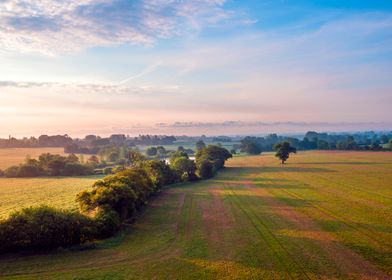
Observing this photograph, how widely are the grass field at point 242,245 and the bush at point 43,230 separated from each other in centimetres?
180

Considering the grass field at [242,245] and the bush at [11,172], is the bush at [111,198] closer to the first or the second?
the grass field at [242,245]

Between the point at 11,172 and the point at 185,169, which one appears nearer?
the point at 185,169

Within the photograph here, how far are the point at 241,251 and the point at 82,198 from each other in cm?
2449

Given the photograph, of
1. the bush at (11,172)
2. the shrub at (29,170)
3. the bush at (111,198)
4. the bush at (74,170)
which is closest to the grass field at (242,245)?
the bush at (111,198)

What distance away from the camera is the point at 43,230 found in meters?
29.9

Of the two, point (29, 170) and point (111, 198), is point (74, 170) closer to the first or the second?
point (29, 170)

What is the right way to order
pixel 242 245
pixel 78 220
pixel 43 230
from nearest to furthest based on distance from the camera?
pixel 43 230
pixel 242 245
pixel 78 220

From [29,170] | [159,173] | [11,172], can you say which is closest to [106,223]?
[159,173]

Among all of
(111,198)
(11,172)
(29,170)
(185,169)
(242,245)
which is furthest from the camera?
(29,170)

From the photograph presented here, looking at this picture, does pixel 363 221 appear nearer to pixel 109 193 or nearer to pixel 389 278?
pixel 389 278

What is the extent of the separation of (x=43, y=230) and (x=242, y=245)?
19.6 meters

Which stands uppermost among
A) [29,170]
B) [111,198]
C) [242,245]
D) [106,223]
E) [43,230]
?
[111,198]

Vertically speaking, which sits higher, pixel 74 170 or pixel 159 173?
pixel 159 173

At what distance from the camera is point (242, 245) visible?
99.7 ft
